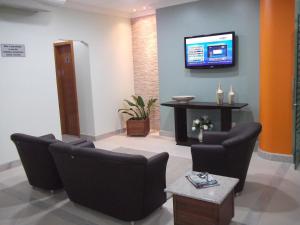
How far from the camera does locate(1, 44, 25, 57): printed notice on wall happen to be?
4377mm

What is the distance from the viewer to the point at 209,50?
17.0ft

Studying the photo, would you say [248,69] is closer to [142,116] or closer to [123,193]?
[142,116]

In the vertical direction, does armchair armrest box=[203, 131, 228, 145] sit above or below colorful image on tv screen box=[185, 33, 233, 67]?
below

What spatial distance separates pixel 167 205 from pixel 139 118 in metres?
3.41

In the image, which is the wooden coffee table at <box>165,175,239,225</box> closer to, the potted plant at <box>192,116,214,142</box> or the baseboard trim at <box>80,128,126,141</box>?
the potted plant at <box>192,116,214,142</box>

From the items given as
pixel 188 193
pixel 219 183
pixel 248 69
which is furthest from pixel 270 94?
pixel 188 193

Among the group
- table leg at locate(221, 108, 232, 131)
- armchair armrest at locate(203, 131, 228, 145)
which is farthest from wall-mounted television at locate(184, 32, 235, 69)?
armchair armrest at locate(203, 131, 228, 145)

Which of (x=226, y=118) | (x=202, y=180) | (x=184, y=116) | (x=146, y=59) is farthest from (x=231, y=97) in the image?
(x=202, y=180)

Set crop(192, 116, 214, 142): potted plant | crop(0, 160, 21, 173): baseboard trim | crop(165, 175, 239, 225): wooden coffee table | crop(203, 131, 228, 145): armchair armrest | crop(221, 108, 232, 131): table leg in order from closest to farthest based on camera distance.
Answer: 1. crop(165, 175, 239, 225): wooden coffee table
2. crop(203, 131, 228, 145): armchair armrest
3. crop(0, 160, 21, 173): baseboard trim
4. crop(221, 108, 232, 131): table leg
5. crop(192, 116, 214, 142): potted plant

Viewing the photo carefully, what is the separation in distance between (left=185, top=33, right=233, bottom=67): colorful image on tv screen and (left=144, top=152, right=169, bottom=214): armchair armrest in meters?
2.85

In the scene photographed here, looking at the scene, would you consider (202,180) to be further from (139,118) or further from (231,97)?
(139,118)

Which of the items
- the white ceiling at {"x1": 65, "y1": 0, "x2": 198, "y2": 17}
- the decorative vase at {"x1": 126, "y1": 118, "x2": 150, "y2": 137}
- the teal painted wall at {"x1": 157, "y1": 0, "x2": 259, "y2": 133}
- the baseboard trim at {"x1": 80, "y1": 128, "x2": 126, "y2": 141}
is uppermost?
the white ceiling at {"x1": 65, "y1": 0, "x2": 198, "y2": 17}

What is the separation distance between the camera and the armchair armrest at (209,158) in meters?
3.09

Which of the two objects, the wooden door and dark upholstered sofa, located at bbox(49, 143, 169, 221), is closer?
dark upholstered sofa, located at bbox(49, 143, 169, 221)
